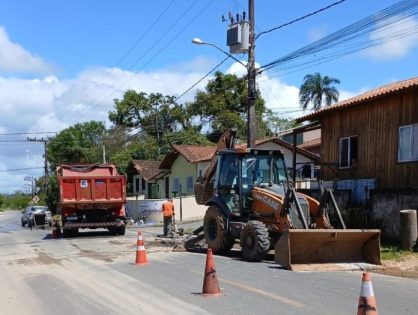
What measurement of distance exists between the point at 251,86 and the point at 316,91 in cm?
4003

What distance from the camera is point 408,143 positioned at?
1820cm

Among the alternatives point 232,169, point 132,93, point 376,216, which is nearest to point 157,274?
point 232,169

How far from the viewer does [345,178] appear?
70.5ft

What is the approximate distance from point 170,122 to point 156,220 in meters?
30.0

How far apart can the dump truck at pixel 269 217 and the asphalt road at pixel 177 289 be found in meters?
0.63

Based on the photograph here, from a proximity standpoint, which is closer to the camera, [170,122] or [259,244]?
[259,244]

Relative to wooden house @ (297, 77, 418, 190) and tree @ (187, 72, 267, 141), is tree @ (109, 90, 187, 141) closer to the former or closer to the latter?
tree @ (187, 72, 267, 141)

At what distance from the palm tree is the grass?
1778 inches

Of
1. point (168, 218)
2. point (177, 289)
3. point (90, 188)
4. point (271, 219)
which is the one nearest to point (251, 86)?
point (168, 218)

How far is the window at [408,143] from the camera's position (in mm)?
17900

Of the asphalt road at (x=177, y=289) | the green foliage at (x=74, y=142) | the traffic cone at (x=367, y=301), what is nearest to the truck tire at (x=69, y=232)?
the asphalt road at (x=177, y=289)

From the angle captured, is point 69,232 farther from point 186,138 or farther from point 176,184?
point 186,138

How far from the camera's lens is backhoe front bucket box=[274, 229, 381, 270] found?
492 inches

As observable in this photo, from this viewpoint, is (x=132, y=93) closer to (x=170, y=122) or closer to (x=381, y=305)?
(x=170, y=122)
